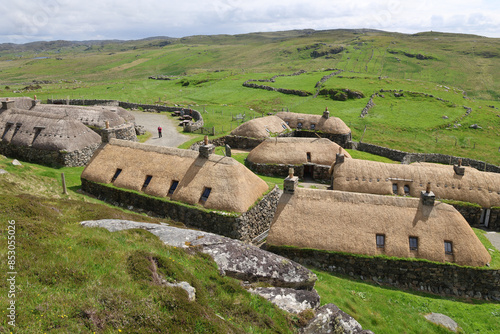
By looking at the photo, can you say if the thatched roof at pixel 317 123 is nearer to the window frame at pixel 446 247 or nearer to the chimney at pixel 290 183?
the chimney at pixel 290 183

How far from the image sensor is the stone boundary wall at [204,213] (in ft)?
78.0

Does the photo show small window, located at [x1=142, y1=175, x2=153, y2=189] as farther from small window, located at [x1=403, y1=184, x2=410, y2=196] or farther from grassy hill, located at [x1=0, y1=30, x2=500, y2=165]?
grassy hill, located at [x1=0, y1=30, x2=500, y2=165]

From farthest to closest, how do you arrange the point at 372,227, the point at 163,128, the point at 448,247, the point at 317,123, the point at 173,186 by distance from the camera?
the point at 317,123 < the point at 163,128 < the point at 173,186 < the point at 372,227 < the point at 448,247

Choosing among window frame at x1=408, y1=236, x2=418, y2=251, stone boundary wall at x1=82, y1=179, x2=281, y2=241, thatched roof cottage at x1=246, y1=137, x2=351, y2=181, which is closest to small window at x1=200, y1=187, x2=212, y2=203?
stone boundary wall at x1=82, y1=179, x2=281, y2=241

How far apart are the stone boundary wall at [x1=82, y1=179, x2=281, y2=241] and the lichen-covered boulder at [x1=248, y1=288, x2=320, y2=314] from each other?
9931 mm

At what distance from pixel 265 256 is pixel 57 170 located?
29.5 m

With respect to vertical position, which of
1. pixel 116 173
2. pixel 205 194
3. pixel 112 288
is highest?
pixel 112 288

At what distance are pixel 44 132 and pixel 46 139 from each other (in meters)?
1.23

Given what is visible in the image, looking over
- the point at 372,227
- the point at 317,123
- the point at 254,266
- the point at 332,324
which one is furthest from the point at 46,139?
the point at 317,123

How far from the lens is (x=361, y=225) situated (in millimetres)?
21719

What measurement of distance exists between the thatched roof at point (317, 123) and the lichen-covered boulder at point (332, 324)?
47751 millimetres

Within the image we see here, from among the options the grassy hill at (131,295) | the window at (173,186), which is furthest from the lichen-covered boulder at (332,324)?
the window at (173,186)

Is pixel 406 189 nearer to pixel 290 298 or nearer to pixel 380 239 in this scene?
pixel 380 239

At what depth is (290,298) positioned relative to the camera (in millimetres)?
13672
